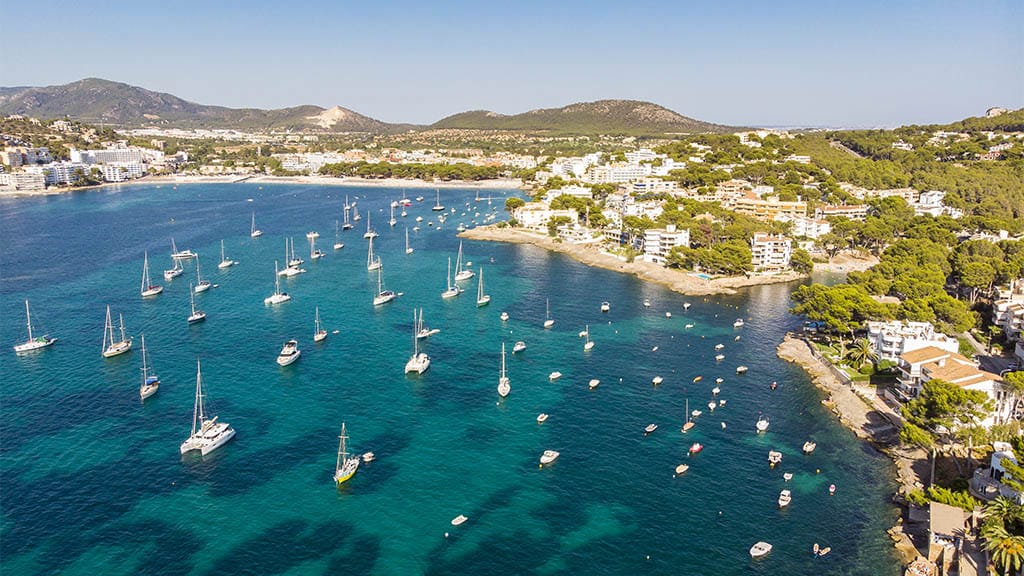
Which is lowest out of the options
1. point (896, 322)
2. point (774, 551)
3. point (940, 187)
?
point (774, 551)

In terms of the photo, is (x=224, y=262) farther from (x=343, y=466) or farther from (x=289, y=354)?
(x=343, y=466)

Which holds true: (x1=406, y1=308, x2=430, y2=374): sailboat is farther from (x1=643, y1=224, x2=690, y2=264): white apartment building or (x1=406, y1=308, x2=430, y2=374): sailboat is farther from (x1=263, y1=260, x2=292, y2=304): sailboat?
(x1=643, y1=224, x2=690, y2=264): white apartment building

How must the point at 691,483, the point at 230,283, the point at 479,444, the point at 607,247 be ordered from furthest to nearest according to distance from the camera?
1. the point at 607,247
2. the point at 230,283
3. the point at 479,444
4. the point at 691,483

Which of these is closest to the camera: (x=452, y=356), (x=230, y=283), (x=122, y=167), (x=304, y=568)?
(x=304, y=568)

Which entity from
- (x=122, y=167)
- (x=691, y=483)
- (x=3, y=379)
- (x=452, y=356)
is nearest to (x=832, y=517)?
(x=691, y=483)

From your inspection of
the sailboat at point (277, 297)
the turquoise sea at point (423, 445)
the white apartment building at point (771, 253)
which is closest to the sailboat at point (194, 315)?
the turquoise sea at point (423, 445)

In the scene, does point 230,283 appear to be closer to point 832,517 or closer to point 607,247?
point 607,247
